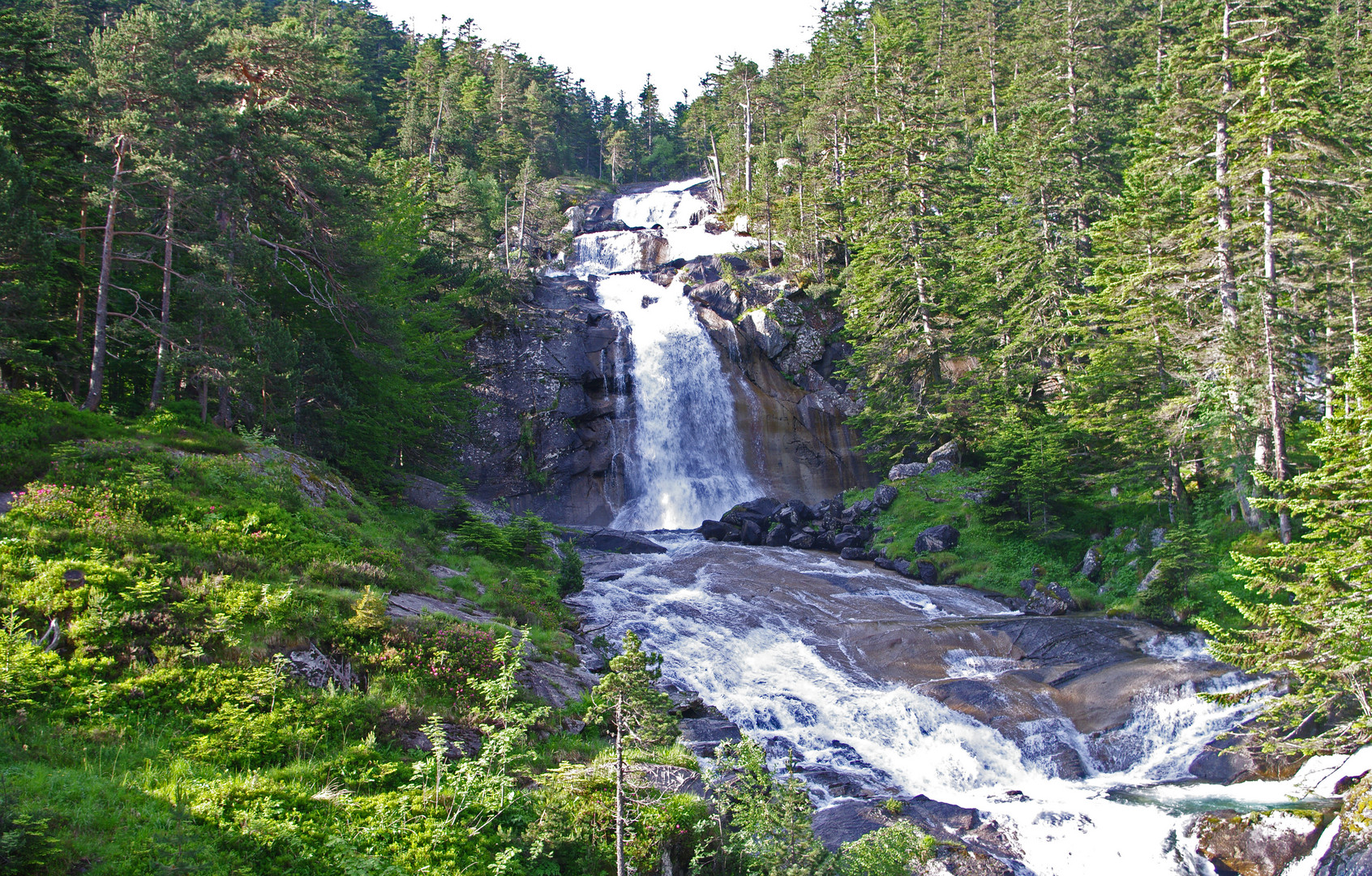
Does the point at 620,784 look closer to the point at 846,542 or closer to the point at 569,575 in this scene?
the point at 569,575

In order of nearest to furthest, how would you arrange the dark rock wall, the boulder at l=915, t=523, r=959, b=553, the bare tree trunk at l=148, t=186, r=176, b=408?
the bare tree trunk at l=148, t=186, r=176, b=408
the boulder at l=915, t=523, r=959, b=553
the dark rock wall

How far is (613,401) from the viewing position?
38.3m

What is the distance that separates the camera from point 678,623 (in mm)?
18047

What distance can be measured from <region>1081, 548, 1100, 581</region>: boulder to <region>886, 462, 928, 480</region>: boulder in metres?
8.59

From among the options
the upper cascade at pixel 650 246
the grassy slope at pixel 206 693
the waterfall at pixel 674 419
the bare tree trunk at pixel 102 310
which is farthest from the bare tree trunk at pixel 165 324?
the upper cascade at pixel 650 246

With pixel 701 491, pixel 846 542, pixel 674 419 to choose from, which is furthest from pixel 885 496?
pixel 674 419

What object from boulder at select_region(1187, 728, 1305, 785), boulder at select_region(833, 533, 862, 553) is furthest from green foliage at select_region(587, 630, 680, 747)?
boulder at select_region(833, 533, 862, 553)

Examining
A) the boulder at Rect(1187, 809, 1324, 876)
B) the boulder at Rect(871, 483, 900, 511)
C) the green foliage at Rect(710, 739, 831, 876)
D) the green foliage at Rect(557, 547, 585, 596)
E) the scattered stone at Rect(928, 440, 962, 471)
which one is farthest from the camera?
the scattered stone at Rect(928, 440, 962, 471)

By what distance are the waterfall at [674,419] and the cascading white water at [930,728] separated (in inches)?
594

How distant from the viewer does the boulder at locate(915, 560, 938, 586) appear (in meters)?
23.5

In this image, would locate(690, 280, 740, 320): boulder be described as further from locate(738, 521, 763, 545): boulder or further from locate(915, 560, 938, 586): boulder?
locate(915, 560, 938, 586): boulder

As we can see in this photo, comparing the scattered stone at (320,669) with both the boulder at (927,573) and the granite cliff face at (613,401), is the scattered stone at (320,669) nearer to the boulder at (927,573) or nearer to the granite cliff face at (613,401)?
the boulder at (927,573)

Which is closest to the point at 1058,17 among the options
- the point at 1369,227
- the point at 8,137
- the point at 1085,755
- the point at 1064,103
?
the point at 1064,103

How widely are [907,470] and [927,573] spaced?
25.3ft
